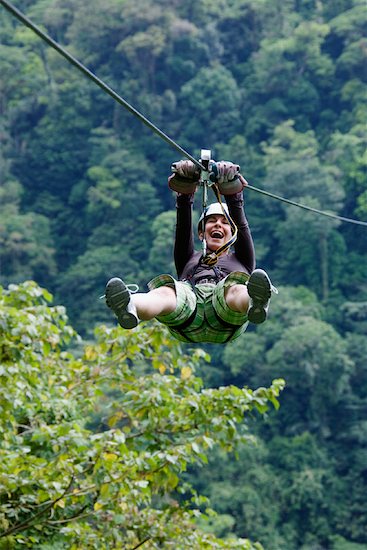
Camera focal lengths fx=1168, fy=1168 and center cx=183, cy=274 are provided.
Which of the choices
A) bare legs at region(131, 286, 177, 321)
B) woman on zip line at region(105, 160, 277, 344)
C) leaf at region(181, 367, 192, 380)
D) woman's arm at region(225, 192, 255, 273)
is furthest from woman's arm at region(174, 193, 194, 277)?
leaf at region(181, 367, 192, 380)

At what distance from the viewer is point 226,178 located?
409cm

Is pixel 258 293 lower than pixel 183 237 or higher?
lower

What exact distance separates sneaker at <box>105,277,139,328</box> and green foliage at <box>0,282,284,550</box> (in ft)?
5.09

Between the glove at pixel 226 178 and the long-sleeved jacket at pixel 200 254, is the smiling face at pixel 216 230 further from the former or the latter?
the glove at pixel 226 178

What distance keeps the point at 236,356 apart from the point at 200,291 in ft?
88.1

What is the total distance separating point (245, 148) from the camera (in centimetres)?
4081

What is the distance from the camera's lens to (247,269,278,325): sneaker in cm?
349

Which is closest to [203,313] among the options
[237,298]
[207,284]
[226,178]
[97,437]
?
Answer: [207,284]

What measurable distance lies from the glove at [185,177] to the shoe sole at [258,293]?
72 centimetres

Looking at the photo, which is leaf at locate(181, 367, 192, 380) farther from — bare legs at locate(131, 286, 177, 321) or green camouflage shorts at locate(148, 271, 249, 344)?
bare legs at locate(131, 286, 177, 321)

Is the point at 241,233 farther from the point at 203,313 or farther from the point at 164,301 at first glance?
the point at 164,301

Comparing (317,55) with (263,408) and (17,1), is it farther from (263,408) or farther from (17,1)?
(263,408)

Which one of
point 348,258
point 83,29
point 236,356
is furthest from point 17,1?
A: point 236,356

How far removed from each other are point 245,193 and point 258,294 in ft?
121
